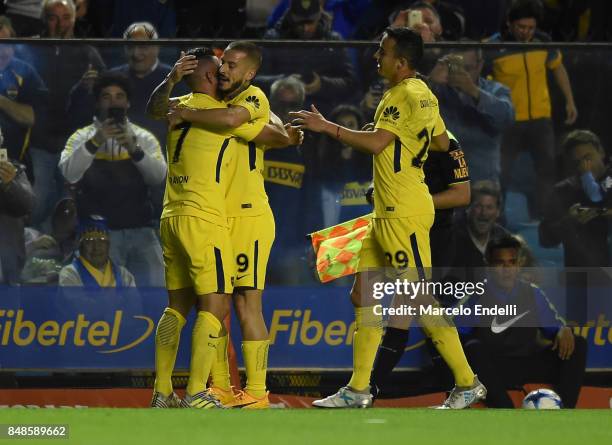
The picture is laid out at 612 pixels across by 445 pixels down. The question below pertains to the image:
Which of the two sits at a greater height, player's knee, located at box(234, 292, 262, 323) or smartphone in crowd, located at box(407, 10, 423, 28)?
smartphone in crowd, located at box(407, 10, 423, 28)

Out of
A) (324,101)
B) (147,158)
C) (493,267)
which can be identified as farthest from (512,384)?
(147,158)

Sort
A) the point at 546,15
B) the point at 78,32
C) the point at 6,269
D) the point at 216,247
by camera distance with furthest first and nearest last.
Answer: the point at 546,15 → the point at 78,32 → the point at 6,269 → the point at 216,247

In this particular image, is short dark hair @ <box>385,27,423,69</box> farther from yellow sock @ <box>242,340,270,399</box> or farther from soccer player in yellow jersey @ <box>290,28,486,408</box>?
yellow sock @ <box>242,340,270,399</box>

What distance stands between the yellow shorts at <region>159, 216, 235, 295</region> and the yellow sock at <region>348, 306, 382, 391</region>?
0.81 metres

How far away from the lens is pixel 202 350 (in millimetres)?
7707

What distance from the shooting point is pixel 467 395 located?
26.5 feet

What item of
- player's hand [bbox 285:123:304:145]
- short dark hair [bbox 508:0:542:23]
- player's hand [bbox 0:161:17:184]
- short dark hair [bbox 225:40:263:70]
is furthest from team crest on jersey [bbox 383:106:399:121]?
short dark hair [bbox 508:0:542:23]

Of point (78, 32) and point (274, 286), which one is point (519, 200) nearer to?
point (274, 286)

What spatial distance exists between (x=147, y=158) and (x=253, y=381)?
197cm

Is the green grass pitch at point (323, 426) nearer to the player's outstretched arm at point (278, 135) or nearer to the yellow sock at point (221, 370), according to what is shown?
the yellow sock at point (221, 370)

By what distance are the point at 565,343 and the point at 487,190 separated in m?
1.17

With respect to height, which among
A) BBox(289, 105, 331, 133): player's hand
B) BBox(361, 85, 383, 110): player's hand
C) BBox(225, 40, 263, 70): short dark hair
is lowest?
BBox(289, 105, 331, 133): player's hand

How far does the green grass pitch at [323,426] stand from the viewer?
604 cm

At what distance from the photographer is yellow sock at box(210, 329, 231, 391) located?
27.2ft
